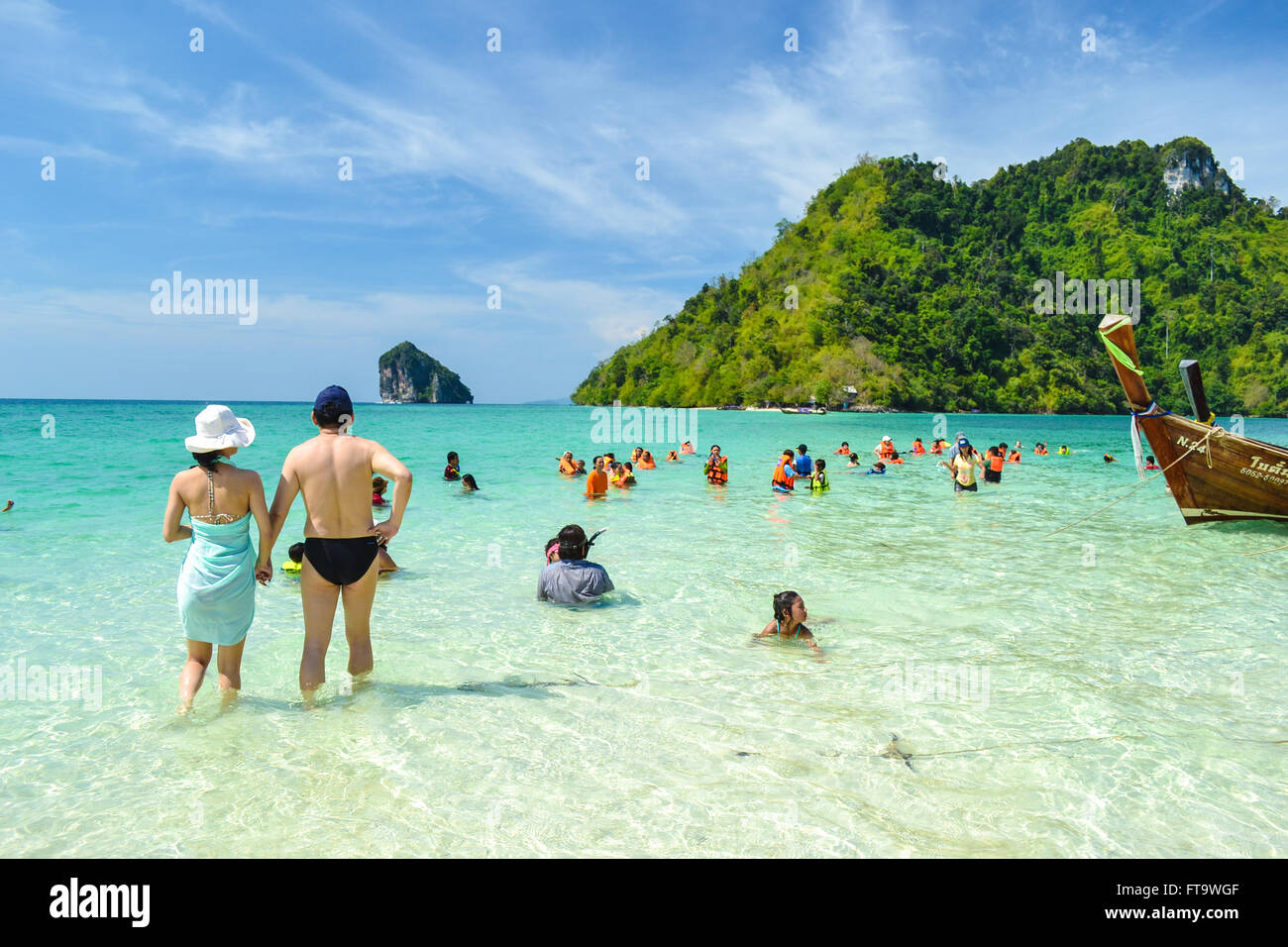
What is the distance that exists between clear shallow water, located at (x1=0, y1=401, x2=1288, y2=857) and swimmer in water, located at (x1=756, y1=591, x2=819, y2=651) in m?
0.23

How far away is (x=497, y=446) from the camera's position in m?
41.7

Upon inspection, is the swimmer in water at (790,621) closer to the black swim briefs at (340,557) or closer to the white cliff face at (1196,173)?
the black swim briefs at (340,557)

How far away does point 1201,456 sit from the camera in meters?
13.5

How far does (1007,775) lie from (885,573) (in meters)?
5.90

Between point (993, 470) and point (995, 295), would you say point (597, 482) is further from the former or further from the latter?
point (995, 295)

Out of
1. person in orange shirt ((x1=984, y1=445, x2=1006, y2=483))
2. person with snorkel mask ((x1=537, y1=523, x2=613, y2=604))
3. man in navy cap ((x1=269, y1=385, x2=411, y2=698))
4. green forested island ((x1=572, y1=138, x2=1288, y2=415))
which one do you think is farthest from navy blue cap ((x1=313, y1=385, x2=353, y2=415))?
green forested island ((x1=572, y1=138, x2=1288, y2=415))

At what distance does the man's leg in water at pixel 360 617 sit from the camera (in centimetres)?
513

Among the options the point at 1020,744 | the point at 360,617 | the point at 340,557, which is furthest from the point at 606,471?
the point at 1020,744

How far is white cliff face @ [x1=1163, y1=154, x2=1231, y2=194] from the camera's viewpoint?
455 ft

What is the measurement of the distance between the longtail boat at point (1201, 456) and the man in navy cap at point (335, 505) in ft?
42.0

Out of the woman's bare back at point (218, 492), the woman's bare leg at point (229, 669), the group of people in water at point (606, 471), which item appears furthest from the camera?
the group of people in water at point (606, 471)

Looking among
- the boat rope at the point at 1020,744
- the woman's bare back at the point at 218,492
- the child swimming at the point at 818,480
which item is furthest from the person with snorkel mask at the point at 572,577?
the child swimming at the point at 818,480

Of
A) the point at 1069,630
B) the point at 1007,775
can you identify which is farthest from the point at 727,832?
the point at 1069,630
